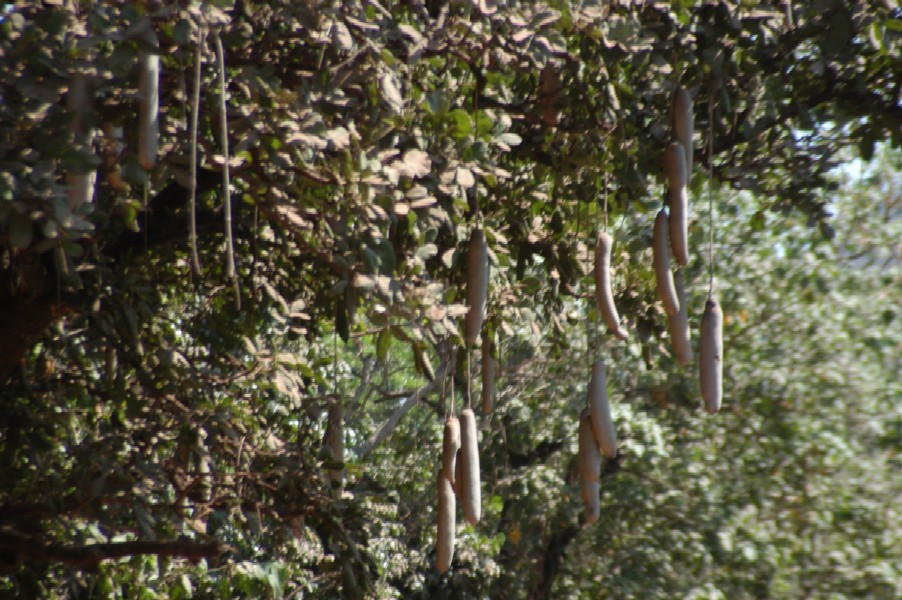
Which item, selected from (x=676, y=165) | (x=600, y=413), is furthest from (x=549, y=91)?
(x=600, y=413)

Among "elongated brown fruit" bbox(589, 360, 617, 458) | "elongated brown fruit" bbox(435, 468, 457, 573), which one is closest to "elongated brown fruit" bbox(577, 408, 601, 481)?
"elongated brown fruit" bbox(589, 360, 617, 458)

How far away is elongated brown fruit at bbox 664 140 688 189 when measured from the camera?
2.52 meters

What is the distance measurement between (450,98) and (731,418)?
5.66 metres

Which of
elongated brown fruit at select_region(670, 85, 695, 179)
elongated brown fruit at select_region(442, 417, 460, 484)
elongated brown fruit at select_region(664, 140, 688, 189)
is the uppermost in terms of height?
elongated brown fruit at select_region(670, 85, 695, 179)

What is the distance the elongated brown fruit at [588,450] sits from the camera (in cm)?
263

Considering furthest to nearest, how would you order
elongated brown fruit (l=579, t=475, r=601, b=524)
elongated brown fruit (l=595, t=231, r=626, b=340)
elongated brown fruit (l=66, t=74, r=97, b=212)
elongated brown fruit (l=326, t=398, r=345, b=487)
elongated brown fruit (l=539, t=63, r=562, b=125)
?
elongated brown fruit (l=326, t=398, r=345, b=487) < elongated brown fruit (l=539, t=63, r=562, b=125) < elongated brown fruit (l=579, t=475, r=601, b=524) < elongated brown fruit (l=595, t=231, r=626, b=340) < elongated brown fruit (l=66, t=74, r=97, b=212)

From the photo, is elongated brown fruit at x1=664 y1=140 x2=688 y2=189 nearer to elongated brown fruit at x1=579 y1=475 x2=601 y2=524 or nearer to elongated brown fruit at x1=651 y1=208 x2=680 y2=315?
elongated brown fruit at x1=651 y1=208 x2=680 y2=315

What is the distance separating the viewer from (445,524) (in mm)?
2557

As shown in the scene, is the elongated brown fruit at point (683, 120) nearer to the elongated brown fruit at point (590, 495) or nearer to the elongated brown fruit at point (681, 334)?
the elongated brown fruit at point (681, 334)

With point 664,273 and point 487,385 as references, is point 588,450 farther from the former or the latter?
point 487,385

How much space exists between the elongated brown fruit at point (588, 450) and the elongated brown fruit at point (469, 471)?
272mm

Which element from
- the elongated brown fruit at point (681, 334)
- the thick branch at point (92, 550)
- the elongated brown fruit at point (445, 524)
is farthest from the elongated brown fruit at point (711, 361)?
the thick branch at point (92, 550)

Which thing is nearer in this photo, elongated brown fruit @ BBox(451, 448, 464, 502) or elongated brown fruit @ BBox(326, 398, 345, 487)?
elongated brown fruit @ BBox(451, 448, 464, 502)

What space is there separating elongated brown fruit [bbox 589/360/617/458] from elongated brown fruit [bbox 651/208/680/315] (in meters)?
0.23
